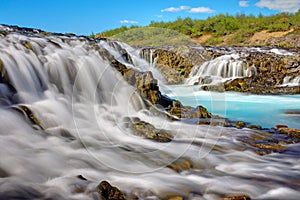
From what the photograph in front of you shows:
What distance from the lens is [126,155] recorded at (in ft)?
13.4

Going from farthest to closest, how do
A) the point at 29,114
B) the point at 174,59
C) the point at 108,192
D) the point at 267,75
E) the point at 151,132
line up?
1. the point at 174,59
2. the point at 267,75
3. the point at 151,132
4. the point at 29,114
5. the point at 108,192

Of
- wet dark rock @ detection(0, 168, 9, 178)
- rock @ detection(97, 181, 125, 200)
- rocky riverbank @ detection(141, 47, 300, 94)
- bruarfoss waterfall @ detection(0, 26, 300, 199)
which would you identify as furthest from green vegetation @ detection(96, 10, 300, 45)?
rock @ detection(97, 181, 125, 200)

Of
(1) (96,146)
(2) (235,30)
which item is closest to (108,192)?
(1) (96,146)

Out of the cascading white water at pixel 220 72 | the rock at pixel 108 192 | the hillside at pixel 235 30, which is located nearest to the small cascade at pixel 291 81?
the cascading white water at pixel 220 72

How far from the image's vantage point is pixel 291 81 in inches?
561

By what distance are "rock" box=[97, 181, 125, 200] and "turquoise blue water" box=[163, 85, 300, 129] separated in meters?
4.86

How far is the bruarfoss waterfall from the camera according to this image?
10.2 feet

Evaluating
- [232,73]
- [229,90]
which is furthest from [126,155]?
[232,73]

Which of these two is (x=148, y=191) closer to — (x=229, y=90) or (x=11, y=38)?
(x=11, y=38)

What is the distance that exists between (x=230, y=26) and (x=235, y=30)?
1085 mm

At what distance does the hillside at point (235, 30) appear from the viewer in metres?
29.6

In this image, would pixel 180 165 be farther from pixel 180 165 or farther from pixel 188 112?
pixel 188 112

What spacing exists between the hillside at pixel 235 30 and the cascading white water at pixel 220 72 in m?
12.7

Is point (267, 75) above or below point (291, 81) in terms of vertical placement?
above
